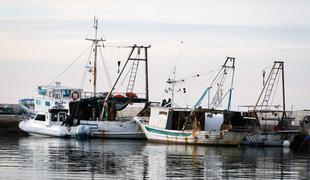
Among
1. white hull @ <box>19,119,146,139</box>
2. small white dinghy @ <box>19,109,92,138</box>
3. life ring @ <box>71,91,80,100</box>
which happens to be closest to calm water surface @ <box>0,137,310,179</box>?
small white dinghy @ <box>19,109,92,138</box>

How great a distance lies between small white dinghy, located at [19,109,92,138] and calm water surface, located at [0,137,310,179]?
1251 centimetres

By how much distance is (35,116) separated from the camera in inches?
3086

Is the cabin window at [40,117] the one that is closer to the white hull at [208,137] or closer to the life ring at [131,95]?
the life ring at [131,95]

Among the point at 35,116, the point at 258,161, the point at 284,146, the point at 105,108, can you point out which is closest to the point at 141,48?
the point at 105,108

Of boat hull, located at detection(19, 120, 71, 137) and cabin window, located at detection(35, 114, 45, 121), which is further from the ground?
cabin window, located at detection(35, 114, 45, 121)

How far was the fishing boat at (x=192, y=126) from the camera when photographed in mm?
67188

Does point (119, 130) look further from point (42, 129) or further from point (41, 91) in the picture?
point (41, 91)

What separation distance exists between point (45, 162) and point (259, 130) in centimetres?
2962

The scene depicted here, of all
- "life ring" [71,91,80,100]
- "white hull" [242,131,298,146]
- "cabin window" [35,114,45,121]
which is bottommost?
"white hull" [242,131,298,146]

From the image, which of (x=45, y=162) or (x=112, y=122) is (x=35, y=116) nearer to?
(x=112, y=122)

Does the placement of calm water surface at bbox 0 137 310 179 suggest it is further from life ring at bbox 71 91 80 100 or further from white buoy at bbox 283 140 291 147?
Result: life ring at bbox 71 91 80 100

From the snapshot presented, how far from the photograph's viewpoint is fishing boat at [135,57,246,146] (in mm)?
67188

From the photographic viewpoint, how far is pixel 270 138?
68.8 metres

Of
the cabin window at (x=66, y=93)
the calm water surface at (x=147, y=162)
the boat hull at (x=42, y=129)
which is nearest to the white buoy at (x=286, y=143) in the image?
the calm water surface at (x=147, y=162)
